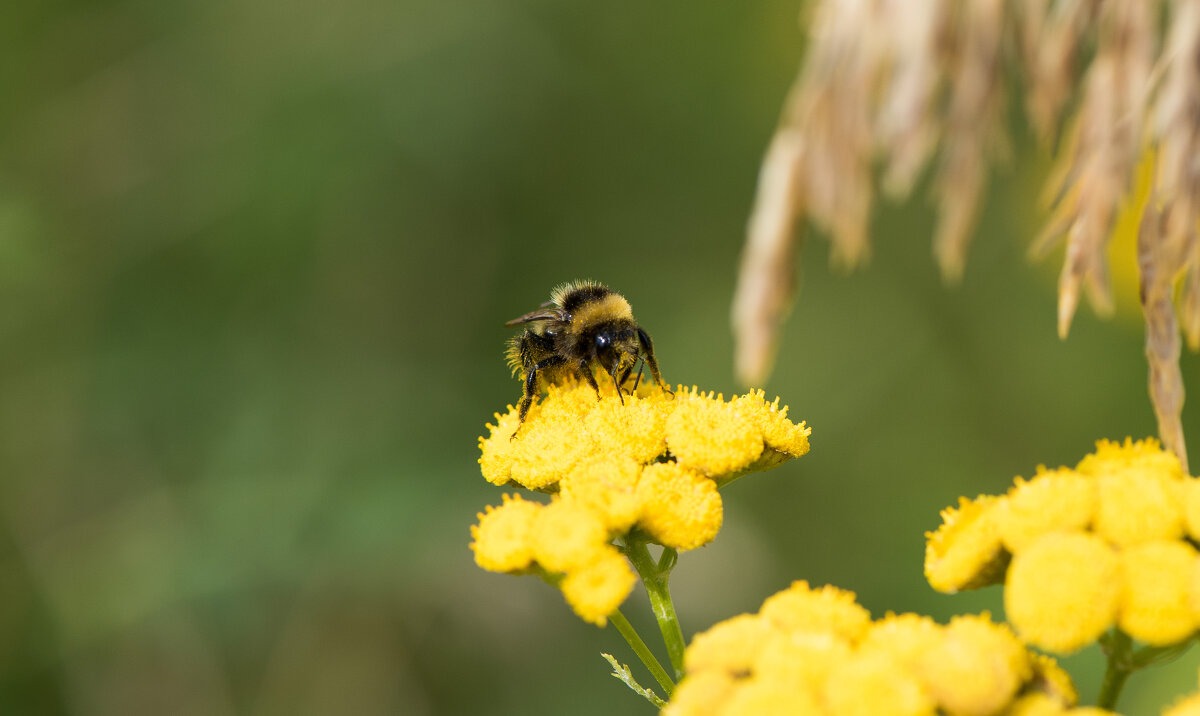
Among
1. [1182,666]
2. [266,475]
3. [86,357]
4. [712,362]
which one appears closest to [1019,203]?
[712,362]

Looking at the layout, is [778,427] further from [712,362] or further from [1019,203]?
[1019,203]

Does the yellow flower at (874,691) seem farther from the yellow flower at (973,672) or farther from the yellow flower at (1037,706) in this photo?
the yellow flower at (1037,706)

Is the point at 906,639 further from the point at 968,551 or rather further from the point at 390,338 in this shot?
the point at 390,338

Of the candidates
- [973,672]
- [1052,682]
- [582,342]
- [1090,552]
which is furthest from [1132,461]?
[582,342]

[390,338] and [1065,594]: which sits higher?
[390,338]

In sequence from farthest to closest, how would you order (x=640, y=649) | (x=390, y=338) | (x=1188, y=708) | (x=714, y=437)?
(x=390, y=338) < (x=714, y=437) < (x=640, y=649) < (x=1188, y=708)

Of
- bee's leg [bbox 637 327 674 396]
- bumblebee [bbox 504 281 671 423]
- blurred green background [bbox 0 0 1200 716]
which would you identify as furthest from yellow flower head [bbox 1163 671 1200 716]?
blurred green background [bbox 0 0 1200 716]
